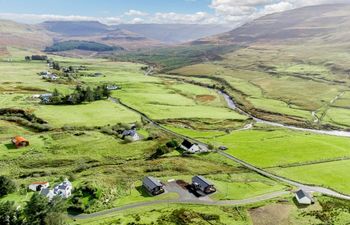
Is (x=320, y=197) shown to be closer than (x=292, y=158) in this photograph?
Yes

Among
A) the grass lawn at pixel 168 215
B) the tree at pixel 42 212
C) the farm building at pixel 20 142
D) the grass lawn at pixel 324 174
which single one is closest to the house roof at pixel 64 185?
the grass lawn at pixel 168 215

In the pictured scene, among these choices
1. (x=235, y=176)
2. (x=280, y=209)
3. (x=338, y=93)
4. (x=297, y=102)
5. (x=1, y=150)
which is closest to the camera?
(x=280, y=209)

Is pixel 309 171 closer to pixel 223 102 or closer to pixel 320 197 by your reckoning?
pixel 320 197

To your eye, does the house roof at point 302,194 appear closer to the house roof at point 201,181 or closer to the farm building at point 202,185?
the farm building at point 202,185

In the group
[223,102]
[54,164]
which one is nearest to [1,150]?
[54,164]

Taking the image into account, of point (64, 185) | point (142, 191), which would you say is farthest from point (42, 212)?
point (142, 191)
